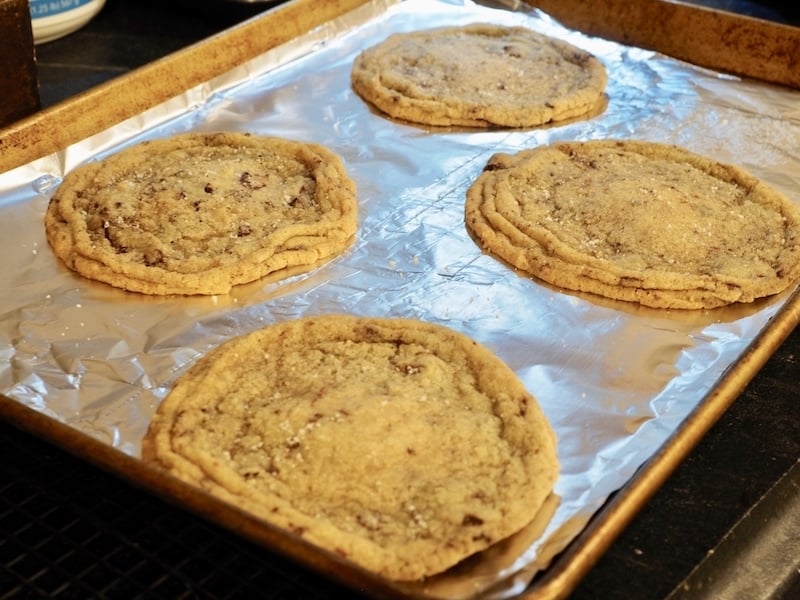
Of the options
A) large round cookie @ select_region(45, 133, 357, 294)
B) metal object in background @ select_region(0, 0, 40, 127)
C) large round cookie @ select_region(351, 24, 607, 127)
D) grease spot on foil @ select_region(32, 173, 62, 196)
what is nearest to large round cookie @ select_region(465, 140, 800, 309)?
large round cookie @ select_region(351, 24, 607, 127)

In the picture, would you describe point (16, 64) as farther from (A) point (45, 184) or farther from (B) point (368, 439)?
(B) point (368, 439)

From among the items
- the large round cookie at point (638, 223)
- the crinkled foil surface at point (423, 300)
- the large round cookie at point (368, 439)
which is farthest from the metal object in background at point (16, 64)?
the large round cookie at point (638, 223)

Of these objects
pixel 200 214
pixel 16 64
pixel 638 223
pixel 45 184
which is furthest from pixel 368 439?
pixel 16 64

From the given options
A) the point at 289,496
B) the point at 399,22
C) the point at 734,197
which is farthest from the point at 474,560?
the point at 399,22

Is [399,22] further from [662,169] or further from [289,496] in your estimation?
[289,496]

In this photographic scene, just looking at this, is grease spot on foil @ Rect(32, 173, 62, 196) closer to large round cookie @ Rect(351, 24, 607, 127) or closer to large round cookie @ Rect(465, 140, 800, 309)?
large round cookie @ Rect(351, 24, 607, 127)

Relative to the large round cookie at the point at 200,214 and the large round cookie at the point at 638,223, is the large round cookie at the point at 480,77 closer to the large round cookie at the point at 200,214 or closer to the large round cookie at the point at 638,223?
the large round cookie at the point at 638,223
